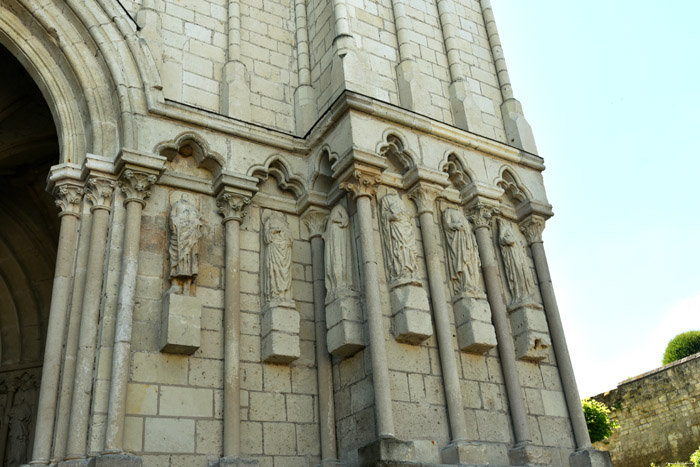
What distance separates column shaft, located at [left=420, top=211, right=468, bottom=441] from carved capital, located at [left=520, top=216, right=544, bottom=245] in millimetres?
1477

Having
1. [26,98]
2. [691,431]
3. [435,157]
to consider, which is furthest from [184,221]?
[691,431]

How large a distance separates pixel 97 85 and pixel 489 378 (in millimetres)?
4782

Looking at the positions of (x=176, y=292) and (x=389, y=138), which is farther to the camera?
(x=389, y=138)

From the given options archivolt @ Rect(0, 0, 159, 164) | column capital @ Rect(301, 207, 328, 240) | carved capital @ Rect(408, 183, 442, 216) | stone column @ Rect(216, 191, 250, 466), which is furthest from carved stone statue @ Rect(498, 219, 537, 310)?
archivolt @ Rect(0, 0, 159, 164)

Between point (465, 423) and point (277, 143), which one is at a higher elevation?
point (277, 143)

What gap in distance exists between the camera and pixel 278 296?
254 inches

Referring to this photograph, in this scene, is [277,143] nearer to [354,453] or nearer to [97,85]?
[97,85]

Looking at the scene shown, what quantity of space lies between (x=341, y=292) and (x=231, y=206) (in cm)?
140

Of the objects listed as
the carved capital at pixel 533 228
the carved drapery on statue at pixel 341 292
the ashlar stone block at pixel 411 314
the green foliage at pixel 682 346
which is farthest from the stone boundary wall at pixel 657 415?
the carved drapery on statue at pixel 341 292

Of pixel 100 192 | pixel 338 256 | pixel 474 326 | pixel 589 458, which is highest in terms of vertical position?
pixel 100 192

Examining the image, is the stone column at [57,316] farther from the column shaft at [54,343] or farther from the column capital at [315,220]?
the column capital at [315,220]

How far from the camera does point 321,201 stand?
7.18 metres

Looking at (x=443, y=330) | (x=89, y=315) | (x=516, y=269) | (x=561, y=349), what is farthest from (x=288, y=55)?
(x=561, y=349)

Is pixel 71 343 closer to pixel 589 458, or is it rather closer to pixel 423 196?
pixel 423 196
